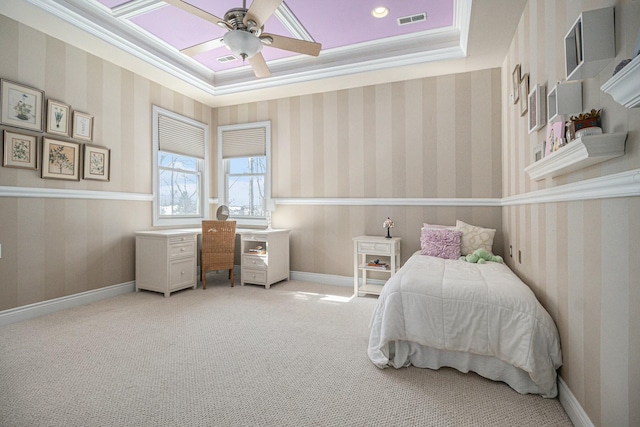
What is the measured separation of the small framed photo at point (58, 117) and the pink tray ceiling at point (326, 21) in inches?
44.7

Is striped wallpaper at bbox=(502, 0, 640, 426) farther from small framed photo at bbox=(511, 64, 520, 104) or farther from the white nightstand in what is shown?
the white nightstand

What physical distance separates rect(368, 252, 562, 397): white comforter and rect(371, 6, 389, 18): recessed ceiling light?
254 cm

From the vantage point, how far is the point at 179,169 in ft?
15.8

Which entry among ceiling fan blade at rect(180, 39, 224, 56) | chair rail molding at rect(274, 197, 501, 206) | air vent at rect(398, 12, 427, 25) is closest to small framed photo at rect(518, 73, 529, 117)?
air vent at rect(398, 12, 427, 25)

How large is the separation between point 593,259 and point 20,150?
444 cm

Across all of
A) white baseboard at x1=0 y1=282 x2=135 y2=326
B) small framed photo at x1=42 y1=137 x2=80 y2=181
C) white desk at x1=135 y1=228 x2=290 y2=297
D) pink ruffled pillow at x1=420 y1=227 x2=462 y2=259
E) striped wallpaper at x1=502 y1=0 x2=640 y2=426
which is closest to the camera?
striped wallpaper at x1=502 y1=0 x2=640 y2=426

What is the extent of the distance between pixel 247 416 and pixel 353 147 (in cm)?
348

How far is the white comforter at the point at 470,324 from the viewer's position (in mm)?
1794

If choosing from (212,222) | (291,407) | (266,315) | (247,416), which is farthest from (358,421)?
(212,222)

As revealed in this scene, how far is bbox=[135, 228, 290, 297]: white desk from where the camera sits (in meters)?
3.84

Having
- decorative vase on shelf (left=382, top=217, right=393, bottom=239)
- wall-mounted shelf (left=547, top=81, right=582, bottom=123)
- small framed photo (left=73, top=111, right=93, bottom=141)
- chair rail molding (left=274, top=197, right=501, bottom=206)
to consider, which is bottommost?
decorative vase on shelf (left=382, top=217, right=393, bottom=239)

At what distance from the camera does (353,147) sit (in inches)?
173

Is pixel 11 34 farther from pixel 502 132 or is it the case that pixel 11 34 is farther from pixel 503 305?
pixel 502 132

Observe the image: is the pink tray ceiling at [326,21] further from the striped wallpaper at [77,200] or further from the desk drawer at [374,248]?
the desk drawer at [374,248]
